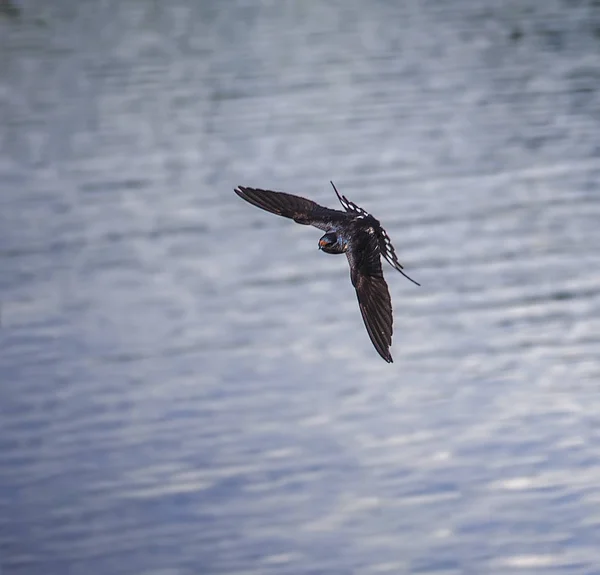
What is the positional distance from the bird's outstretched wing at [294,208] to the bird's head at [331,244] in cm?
7

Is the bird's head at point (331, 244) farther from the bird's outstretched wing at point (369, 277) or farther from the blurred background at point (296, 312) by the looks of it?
the blurred background at point (296, 312)

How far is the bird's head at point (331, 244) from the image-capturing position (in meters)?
2.61

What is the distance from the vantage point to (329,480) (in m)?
4.07

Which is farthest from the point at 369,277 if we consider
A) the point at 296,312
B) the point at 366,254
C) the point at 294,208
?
the point at 296,312

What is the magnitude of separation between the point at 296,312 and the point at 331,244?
8.61ft

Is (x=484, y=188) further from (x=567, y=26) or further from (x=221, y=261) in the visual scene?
(x=567, y=26)

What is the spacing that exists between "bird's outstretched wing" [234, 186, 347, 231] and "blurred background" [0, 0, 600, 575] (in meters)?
1.39

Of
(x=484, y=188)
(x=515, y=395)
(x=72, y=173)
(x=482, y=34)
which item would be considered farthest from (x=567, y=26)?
(x=515, y=395)

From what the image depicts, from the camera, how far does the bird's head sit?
2613mm

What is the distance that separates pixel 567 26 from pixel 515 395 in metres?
5.75

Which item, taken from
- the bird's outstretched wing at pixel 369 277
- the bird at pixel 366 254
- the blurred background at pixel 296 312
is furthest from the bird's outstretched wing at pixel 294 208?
the blurred background at pixel 296 312

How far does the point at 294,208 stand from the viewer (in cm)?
277

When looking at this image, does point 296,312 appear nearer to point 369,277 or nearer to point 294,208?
point 294,208

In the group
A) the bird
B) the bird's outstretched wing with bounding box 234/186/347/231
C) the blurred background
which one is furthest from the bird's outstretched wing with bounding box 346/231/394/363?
the blurred background
